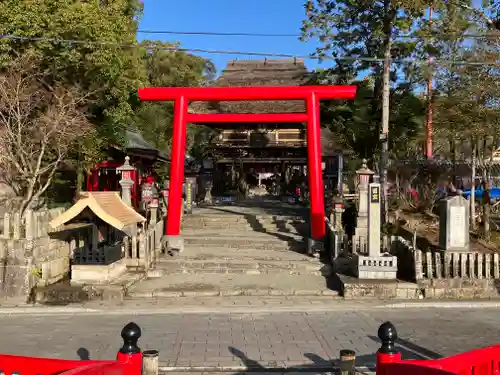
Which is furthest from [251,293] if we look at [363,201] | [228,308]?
[363,201]

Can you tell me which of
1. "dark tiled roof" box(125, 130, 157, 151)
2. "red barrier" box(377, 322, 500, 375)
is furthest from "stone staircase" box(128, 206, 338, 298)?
"red barrier" box(377, 322, 500, 375)

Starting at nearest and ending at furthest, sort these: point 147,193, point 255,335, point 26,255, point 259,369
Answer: point 259,369
point 255,335
point 26,255
point 147,193

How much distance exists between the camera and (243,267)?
12.6 meters

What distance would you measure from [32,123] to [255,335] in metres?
11.8

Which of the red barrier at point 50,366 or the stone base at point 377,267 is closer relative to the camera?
the red barrier at point 50,366

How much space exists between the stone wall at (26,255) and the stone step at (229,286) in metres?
1.96

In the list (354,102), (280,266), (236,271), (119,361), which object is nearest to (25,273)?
(236,271)

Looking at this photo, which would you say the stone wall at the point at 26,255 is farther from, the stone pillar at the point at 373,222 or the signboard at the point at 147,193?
the stone pillar at the point at 373,222

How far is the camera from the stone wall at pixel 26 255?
32.9 ft

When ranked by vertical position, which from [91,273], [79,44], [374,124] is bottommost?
[91,273]

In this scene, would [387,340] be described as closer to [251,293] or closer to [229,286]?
[251,293]

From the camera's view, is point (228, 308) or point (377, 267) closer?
point (228, 308)

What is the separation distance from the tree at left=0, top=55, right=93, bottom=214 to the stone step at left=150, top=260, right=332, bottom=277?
435 cm

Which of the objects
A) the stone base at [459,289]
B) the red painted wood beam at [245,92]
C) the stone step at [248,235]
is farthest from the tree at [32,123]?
the stone base at [459,289]
